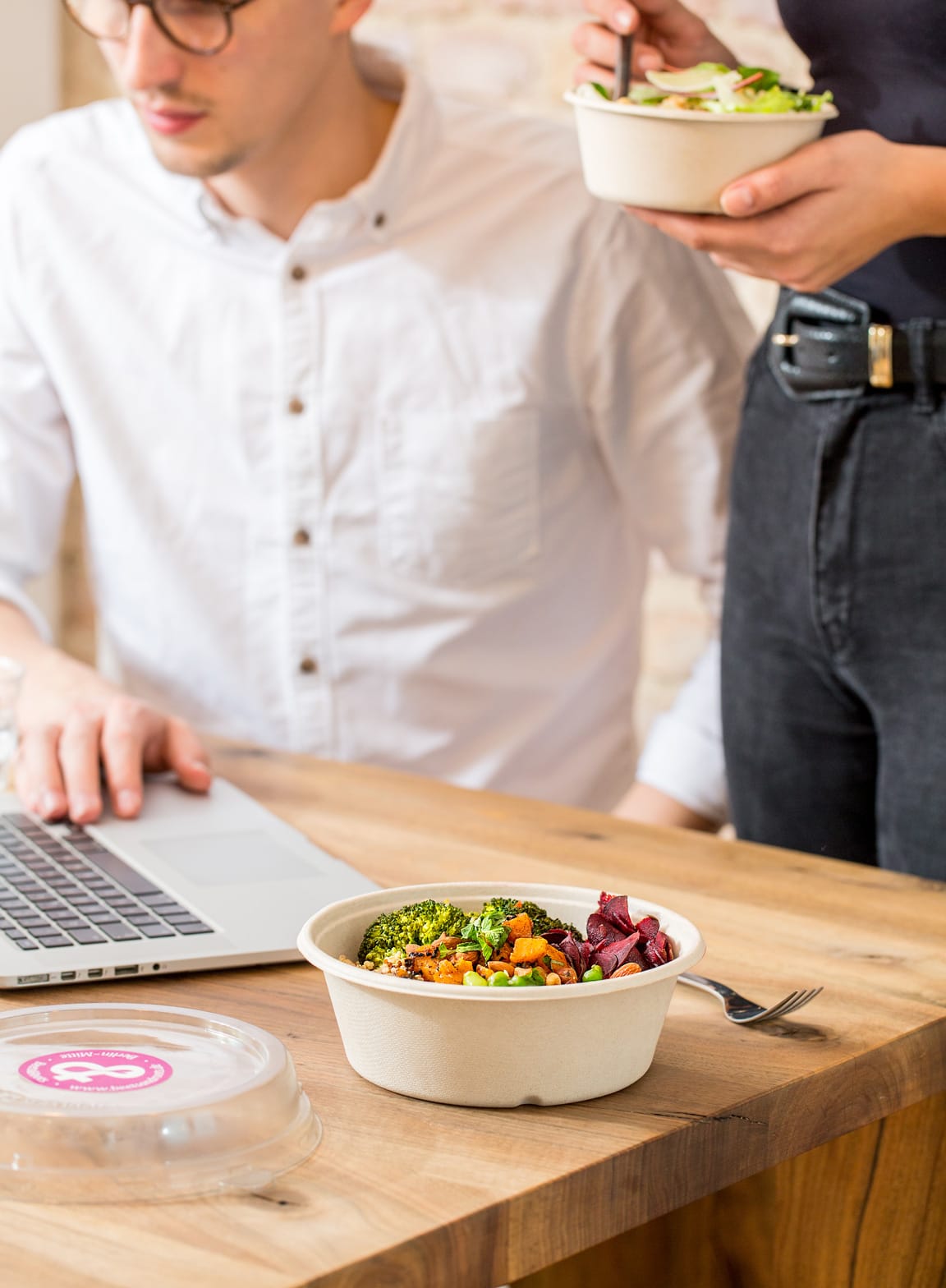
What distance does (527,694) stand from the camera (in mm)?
1790

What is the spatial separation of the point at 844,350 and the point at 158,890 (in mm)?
624

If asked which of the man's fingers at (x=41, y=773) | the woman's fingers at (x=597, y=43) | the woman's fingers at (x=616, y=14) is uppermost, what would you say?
the woman's fingers at (x=616, y=14)

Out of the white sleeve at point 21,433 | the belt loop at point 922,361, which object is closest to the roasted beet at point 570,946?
the belt loop at point 922,361

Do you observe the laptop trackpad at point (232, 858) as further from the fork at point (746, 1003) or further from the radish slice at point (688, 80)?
the radish slice at point (688, 80)

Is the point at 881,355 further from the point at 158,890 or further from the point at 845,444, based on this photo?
the point at 158,890

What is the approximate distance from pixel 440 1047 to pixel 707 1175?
13 cm

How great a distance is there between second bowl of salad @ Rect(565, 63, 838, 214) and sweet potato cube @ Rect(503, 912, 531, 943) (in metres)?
0.54

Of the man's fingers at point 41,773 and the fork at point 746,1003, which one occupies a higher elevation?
the fork at point 746,1003

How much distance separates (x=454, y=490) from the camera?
1.71 meters

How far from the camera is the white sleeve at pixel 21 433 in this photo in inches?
69.7

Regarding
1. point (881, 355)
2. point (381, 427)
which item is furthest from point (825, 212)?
point (381, 427)

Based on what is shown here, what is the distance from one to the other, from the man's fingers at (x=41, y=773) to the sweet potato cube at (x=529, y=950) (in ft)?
1.68

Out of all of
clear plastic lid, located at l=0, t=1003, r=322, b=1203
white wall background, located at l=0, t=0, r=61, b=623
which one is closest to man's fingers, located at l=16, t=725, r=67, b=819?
clear plastic lid, located at l=0, t=1003, r=322, b=1203

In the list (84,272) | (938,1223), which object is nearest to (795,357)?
(938,1223)
